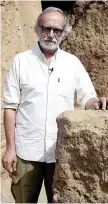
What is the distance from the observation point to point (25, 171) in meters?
2.30

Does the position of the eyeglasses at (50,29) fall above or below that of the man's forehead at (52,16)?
below

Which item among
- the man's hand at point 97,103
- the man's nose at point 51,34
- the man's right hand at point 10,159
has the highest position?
the man's nose at point 51,34

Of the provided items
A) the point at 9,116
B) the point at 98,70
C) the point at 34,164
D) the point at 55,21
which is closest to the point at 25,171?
the point at 34,164

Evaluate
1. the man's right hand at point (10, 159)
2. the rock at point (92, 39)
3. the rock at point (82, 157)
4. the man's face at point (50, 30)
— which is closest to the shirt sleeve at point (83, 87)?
the man's face at point (50, 30)

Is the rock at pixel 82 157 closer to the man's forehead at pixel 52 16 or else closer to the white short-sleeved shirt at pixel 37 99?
the white short-sleeved shirt at pixel 37 99

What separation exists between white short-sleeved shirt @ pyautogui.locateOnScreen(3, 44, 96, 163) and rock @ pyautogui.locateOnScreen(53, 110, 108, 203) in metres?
0.42

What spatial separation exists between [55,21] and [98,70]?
1470 mm

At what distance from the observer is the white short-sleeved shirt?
2271 mm

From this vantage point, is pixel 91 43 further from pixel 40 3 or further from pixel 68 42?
pixel 40 3

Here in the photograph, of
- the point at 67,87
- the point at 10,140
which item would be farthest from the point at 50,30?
the point at 10,140

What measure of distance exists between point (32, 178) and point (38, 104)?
36 cm

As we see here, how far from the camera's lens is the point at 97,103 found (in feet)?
7.24

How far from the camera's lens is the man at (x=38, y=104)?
7.46 feet

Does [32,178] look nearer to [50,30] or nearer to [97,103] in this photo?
[97,103]
